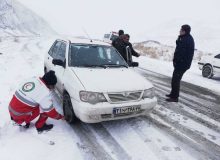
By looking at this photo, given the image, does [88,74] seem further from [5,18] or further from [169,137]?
[5,18]

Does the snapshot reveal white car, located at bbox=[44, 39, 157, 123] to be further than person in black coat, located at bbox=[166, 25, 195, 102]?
No

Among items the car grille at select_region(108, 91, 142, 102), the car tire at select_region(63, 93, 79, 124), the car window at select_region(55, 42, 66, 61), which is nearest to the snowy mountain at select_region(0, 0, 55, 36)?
the car window at select_region(55, 42, 66, 61)

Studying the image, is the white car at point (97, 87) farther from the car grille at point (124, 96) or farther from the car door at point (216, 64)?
the car door at point (216, 64)

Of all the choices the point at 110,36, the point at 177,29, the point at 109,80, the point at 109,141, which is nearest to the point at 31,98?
the point at 109,80

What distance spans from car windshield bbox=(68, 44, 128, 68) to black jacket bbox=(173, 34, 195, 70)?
156 centimetres

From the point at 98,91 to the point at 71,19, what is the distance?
495 ft

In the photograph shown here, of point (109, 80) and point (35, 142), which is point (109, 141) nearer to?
point (109, 80)

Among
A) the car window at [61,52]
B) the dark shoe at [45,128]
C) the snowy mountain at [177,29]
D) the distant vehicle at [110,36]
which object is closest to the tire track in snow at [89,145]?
the dark shoe at [45,128]

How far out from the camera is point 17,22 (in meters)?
84.7

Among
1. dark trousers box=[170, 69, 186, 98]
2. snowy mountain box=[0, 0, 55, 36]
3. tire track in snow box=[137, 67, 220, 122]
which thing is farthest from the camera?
snowy mountain box=[0, 0, 55, 36]

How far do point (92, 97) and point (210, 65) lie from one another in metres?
9.32

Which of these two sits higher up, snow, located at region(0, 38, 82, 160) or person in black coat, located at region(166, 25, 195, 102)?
person in black coat, located at region(166, 25, 195, 102)

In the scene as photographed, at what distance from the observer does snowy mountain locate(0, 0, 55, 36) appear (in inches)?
2884

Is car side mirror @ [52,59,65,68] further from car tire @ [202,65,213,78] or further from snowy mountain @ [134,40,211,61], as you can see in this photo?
snowy mountain @ [134,40,211,61]
